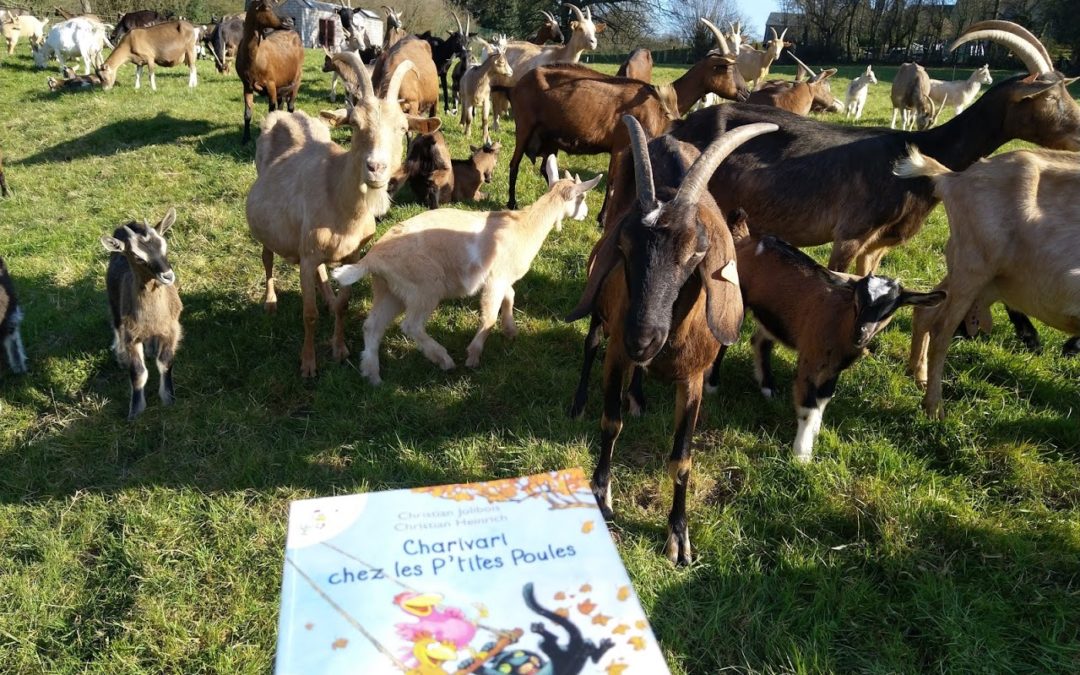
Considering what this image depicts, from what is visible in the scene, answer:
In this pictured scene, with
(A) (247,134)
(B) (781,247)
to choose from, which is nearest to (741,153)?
(B) (781,247)

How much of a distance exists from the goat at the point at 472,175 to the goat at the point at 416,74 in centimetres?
172

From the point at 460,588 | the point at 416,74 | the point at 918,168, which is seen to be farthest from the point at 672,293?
the point at 416,74

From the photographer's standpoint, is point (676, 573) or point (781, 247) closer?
point (676, 573)

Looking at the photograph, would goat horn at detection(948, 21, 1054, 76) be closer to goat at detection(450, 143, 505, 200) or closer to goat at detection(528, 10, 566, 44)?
goat at detection(450, 143, 505, 200)

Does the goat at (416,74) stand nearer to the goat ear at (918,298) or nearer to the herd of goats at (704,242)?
the herd of goats at (704,242)

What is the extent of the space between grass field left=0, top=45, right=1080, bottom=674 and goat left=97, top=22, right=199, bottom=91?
9.70 m

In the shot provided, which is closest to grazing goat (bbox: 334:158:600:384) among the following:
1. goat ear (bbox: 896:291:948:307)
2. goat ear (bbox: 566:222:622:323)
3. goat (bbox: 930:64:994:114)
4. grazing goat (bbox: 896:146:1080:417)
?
goat ear (bbox: 566:222:622:323)

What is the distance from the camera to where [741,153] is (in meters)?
5.15

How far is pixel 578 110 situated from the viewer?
7.48 metres

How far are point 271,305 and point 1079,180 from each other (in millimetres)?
5513

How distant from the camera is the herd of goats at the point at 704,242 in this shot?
277 cm

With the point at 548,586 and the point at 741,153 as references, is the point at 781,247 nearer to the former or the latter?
the point at 741,153

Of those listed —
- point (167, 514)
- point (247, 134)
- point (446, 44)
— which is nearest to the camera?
point (167, 514)

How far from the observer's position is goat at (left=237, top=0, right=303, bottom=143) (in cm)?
955
